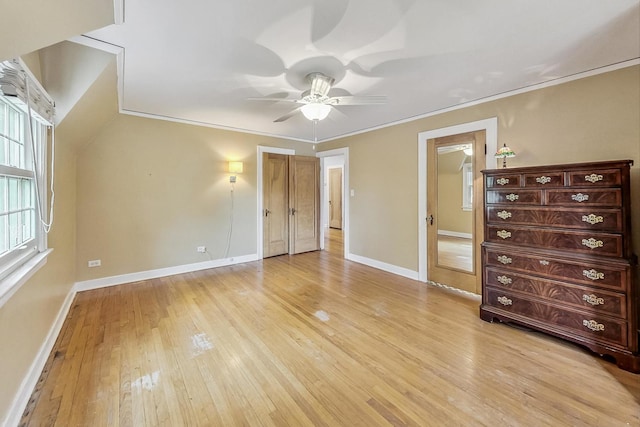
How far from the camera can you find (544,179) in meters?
2.41

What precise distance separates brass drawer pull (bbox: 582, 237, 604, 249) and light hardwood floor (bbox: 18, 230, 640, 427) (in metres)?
0.92

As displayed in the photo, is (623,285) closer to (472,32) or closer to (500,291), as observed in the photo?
(500,291)

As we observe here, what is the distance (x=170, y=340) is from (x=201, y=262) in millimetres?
2276

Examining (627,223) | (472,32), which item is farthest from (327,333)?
(472,32)

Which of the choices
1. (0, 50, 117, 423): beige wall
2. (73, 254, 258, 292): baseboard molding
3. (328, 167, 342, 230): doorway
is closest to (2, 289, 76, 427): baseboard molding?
(0, 50, 117, 423): beige wall

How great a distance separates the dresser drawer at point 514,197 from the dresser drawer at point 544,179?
0.25 ft

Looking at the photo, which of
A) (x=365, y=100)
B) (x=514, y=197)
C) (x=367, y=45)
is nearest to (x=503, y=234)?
(x=514, y=197)

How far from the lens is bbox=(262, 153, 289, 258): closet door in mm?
5320

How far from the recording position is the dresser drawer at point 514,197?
8.09 ft

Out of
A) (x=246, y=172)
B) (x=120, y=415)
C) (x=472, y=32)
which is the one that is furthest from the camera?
(x=246, y=172)

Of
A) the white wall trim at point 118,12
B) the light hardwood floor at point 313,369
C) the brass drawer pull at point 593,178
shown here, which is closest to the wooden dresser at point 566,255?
the brass drawer pull at point 593,178

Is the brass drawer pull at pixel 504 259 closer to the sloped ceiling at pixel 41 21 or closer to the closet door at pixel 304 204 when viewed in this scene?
the sloped ceiling at pixel 41 21

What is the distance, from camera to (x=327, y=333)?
2498 mm

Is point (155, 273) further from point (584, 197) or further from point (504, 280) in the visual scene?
point (584, 197)
